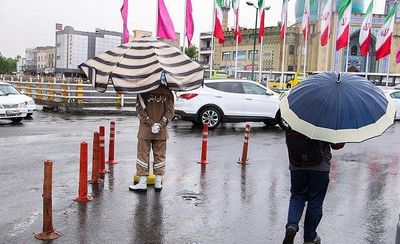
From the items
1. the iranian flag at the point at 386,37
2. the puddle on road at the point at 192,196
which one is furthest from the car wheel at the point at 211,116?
the iranian flag at the point at 386,37

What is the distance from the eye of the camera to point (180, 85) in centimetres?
659

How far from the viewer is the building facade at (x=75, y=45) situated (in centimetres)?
7331

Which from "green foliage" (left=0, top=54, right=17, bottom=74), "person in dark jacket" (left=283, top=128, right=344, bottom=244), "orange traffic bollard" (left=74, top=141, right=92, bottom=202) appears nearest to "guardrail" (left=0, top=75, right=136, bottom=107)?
"orange traffic bollard" (left=74, top=141, right=92, bottom=202)

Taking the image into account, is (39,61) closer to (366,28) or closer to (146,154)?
(366,28)

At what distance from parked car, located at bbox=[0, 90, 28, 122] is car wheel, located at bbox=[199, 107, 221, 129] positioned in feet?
21.1

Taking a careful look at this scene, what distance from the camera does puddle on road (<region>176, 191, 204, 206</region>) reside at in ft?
22.3

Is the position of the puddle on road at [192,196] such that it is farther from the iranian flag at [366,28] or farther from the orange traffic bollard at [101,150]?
the iranian flag at [366,28]

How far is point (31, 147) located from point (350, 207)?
7484mm

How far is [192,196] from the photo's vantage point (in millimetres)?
7062

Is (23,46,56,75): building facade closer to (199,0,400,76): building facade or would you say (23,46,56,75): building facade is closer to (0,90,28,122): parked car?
(199,0,400,76): building facade

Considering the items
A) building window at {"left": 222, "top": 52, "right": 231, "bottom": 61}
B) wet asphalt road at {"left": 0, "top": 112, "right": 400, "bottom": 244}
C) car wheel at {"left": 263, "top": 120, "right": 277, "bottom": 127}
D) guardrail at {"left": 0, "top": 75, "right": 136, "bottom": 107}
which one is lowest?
wet asphalt road at {"left": 0, "top": 112, "right": 400, "bottom": 244}

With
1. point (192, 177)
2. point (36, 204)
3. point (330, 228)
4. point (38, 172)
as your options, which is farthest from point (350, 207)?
point (38, 172)

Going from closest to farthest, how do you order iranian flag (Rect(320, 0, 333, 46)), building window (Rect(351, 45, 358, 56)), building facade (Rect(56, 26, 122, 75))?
iranian flag (Rect(320, 0, 333, 46)), building window (Rect(351, 45, 358, 56)), building facade (Rect(56, 26, 122, 75))

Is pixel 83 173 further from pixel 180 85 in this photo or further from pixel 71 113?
pixel 71 113
